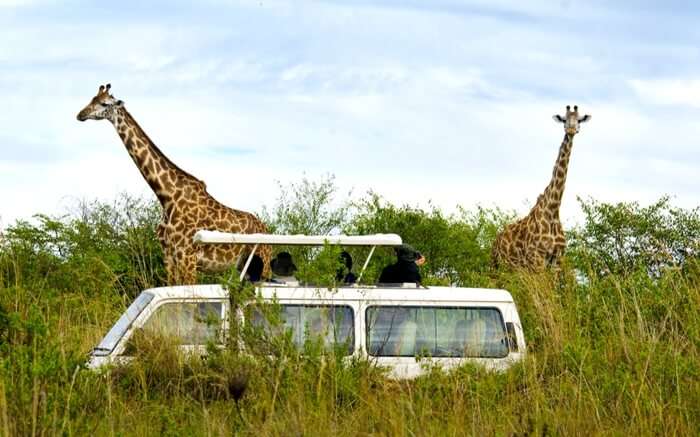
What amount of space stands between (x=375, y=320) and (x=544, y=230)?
9291 mm

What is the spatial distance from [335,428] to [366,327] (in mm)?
2295

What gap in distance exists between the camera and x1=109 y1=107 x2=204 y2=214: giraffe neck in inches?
717

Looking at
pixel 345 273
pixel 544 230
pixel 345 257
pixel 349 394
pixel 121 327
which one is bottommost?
pixel 349 394

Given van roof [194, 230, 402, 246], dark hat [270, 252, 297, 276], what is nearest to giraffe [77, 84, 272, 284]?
dark hat [270, 252, 297, 276]

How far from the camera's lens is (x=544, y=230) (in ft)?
63.0

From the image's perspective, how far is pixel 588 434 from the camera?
797cm

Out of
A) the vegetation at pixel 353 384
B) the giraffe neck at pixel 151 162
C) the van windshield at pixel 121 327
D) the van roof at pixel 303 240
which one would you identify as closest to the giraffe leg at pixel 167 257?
the giraffe neck at pixel 151 162

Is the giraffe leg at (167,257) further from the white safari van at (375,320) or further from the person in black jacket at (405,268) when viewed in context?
the white safari van at (375,320)

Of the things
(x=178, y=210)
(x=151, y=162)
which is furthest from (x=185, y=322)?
(x=151, y=162)

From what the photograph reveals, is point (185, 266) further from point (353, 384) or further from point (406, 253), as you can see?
point (353, 384)

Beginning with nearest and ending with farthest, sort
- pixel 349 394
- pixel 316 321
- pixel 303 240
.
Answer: pixel 349 394
pixel 316 321
pixel 303 240

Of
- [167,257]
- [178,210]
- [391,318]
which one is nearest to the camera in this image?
[391,318]

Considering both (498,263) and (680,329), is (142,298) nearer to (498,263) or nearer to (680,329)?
(680,329)

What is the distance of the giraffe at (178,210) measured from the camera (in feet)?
56.4
